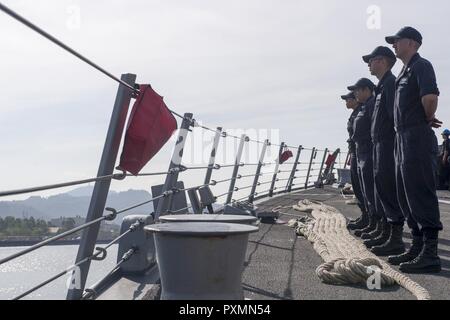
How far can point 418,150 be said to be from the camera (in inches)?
114

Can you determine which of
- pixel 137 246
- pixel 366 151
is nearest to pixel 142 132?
pixel 137 246

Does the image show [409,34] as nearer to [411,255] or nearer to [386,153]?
[386,153]

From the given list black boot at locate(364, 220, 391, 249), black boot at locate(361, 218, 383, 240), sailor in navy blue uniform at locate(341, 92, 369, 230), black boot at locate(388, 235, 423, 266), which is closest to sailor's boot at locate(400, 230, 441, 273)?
black boot at locate(388, 235, 423, 266)

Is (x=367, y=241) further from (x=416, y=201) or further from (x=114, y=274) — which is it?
(x=114, y=274)

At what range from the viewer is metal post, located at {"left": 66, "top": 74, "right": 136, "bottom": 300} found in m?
1.98

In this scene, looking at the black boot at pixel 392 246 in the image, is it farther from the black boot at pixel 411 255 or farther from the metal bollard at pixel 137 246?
the metal bollard at pixel 137 246

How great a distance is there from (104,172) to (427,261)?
78.0 inches

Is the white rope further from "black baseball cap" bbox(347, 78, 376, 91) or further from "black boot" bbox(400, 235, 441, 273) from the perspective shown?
"black baseball cap" bbox(347, 78, 376, 91)

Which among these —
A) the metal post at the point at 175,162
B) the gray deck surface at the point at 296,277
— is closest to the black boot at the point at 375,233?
the gray deck surface at the point at 296,277

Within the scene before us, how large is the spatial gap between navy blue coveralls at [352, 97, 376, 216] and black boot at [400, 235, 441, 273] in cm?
120

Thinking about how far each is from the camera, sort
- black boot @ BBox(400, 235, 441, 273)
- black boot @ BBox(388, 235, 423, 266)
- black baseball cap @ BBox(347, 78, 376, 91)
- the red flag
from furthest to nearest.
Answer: black baseball cap @ BBox(347, 78, 376, 91) < black boot @ BBox(388, 235, 423, 266) < black boot @ BBox(400, 235, 441, 273) < the red flag

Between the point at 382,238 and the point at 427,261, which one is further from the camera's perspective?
the point at 382,238

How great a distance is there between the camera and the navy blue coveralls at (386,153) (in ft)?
11.4
